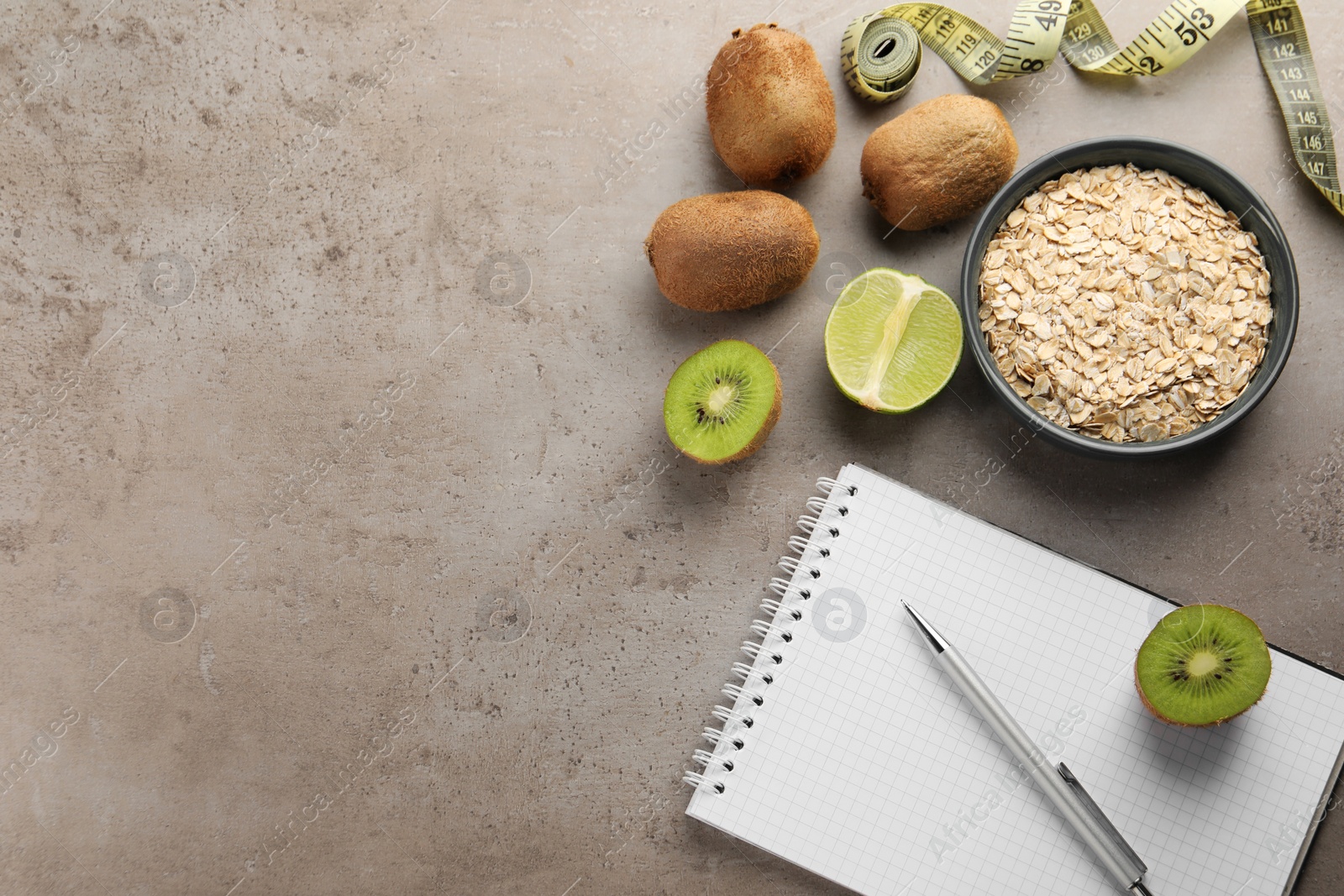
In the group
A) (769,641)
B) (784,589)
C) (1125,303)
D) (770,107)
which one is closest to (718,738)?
(769,641)

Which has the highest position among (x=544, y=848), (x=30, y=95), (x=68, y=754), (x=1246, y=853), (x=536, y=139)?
(x=30, y=95)

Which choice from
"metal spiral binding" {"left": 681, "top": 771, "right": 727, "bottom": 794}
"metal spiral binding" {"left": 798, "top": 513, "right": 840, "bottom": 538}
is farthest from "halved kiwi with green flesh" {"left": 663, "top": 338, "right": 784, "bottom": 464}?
"metal spiral binding" {"left": 681, "top": 771, "right": 727, "bottom": 794}

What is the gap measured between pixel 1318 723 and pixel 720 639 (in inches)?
60.1

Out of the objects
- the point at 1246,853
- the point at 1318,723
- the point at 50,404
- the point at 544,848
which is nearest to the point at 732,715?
the point at 544,848

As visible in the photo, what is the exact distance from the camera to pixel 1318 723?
2156 millimetres

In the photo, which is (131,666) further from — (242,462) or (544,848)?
(544,848)

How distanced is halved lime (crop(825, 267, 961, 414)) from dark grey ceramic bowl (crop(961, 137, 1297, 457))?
9 cm

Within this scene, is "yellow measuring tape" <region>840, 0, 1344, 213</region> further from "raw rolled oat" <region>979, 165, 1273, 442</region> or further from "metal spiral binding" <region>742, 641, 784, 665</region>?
"metal spiral binding" <region>742, 641, 784, 665</region>

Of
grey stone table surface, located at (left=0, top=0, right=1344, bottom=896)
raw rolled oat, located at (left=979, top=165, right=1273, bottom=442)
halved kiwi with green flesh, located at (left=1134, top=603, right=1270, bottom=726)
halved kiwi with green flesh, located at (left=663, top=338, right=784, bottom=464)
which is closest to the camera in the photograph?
halved kiwi with green flesh, located at (left=1134, top=603, right=1270, bottom=726)

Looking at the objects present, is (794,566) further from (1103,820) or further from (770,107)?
(770,107)

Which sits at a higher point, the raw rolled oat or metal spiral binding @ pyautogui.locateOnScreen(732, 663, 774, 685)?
the raw rolled oat

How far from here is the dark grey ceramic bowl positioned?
6.67 feet

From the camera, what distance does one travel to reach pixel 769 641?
2307mm

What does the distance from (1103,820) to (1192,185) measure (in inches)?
64.3
